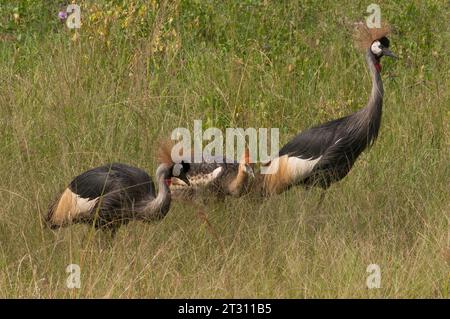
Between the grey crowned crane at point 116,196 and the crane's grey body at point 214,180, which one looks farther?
the crane's grey body at point 214,180

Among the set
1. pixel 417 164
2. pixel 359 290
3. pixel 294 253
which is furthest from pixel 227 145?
pixel 359 290

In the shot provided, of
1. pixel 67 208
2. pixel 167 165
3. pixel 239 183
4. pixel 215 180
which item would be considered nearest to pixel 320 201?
pixel 239 183

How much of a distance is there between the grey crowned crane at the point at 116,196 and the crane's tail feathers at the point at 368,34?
4.97 feet

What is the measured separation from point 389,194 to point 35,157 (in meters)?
1.78

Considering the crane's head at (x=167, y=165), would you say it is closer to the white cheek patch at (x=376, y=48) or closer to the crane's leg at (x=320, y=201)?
the crane's leg at (x=320, y=201)

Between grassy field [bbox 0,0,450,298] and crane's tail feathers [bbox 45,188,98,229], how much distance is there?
8cm

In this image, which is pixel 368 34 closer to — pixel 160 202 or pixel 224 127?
pixel 224 127

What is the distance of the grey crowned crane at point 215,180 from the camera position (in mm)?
6199

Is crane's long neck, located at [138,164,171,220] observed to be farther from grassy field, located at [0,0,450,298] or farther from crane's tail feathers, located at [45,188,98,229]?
crane's tail feathers, located at [45,188,98,229]

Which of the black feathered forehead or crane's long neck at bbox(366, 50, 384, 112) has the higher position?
the black feathered forehead

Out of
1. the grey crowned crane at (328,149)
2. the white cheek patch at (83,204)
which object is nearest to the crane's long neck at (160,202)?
the white cheek patch at (83,204)

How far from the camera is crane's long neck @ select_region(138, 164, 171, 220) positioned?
5477 mm

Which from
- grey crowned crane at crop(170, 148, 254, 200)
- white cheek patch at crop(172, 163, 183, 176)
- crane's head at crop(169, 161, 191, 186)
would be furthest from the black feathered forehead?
white cheek patch at crop(172, 163, 183, 176)
